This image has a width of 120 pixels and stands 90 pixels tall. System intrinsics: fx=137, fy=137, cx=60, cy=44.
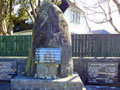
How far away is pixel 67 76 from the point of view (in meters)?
4.46

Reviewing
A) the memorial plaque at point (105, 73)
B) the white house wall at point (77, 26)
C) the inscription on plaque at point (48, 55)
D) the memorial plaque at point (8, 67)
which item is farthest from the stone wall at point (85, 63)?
the white house wall at point (77, 26)

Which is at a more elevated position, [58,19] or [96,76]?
[58,19]

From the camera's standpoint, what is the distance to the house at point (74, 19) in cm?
1519

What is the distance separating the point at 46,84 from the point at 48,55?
0.89m

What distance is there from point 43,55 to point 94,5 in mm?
7915

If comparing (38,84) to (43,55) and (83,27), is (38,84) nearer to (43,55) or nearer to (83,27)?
(43,55)

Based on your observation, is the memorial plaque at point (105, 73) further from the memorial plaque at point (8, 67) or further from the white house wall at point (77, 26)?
the white house wall at point (77, 26)

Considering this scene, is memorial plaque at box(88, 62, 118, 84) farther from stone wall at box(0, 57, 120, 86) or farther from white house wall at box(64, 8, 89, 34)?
white house wall at box(64, 8, 89, 34)

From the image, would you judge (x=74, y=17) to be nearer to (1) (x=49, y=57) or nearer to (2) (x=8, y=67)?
(2) (x=8, y=67)

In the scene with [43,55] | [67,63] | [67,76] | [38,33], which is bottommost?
[67,76]

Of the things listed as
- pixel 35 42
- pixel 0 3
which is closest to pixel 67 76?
pixel 35 42

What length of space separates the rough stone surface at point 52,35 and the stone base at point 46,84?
1.21ft

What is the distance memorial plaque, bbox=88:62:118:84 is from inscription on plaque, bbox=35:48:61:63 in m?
2.34

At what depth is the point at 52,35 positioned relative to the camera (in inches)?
176
